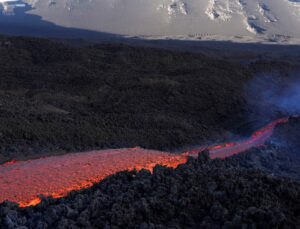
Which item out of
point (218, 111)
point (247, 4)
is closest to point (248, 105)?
point (218, 111)

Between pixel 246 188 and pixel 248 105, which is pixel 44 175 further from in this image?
pixel 248 105

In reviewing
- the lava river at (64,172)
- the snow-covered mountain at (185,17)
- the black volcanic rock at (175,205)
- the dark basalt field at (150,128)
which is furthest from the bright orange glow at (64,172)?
the snow-covered mountain at (185,17)

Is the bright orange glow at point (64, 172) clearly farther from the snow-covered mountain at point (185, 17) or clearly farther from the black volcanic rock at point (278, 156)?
the snow-covered mountain at point (185, 17)

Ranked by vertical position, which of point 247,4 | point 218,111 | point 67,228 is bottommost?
point 218,111

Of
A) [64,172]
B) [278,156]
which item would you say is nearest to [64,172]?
[64,172]

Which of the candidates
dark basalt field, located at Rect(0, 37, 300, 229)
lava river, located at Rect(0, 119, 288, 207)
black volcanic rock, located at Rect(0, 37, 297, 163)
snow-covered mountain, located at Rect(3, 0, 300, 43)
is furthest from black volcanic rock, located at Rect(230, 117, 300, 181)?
snow-covered mountain, located at Rect(3, 0, 300, 43)
